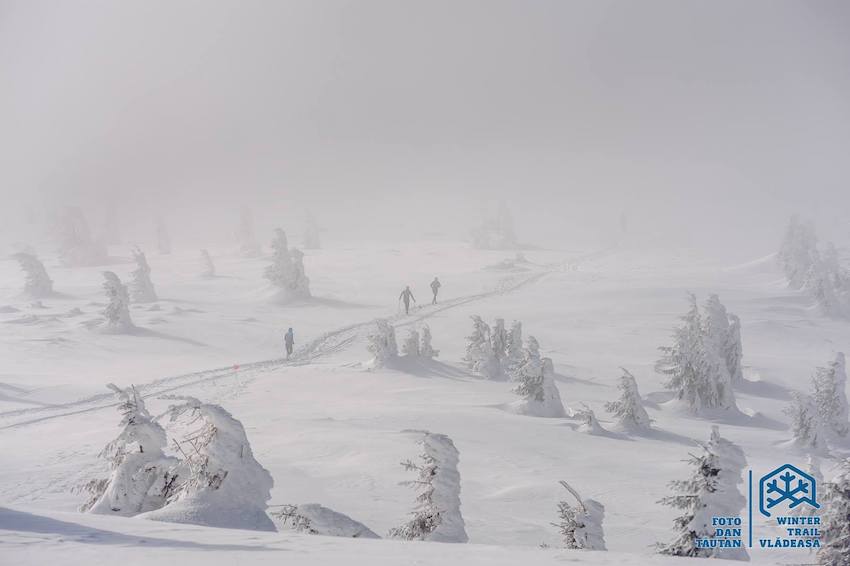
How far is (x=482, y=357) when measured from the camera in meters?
30.3

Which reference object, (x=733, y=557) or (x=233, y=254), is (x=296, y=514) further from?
(x=233, y=254)

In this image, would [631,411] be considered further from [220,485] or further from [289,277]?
[289,277]

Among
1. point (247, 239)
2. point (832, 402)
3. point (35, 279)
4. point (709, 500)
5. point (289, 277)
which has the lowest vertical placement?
point (832, 402)

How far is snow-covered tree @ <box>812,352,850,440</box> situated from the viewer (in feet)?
83.4

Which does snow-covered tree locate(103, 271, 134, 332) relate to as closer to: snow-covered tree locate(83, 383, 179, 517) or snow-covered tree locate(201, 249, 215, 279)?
snow-covered tree locate(201, 249, 215, 279)

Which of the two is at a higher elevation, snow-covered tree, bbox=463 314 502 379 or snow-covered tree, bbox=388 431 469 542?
snow-covered tree, bbox=388 431 469 542

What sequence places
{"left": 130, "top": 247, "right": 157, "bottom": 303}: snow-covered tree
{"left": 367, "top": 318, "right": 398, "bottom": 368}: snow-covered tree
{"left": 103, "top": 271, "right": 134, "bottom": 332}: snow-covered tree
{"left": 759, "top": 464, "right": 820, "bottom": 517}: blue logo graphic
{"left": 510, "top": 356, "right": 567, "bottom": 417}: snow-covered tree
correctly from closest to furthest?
{"left": 759, "top": 464, "right": 820, "bottom": 517}: blue logo graphic
{"left": 510, "top": 356, "right": 567, "bottom": 417}: snow-covered tree
{"left": 367, "top": 318, "right": 398, "bottom": 368}: snow-covered tree
{"left": 103, "top": 271, "right": 134, "bottom": 332}: snow-covered tree
{"left": 130, "top": 247, "right": 157, "bottom": 303}: snow-covered tree

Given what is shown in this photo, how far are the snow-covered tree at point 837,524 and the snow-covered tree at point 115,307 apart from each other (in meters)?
37.8

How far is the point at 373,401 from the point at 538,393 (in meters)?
6.17

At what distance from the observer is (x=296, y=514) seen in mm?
9453

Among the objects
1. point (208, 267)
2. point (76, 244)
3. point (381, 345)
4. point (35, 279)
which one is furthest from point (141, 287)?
point (76, 244)

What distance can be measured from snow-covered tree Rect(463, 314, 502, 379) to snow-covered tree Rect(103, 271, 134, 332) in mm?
21529

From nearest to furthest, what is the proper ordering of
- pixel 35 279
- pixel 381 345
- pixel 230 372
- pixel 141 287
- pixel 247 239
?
1. pixel 230 372
2. pixel 381 345
3. pixel 141 287
4. pixel 35 279
5. pixel 247 239

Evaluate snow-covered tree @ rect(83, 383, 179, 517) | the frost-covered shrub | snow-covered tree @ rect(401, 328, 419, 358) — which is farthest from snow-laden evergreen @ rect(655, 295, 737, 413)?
snow-covered tree @ rect(83, 383, 179, 517)
